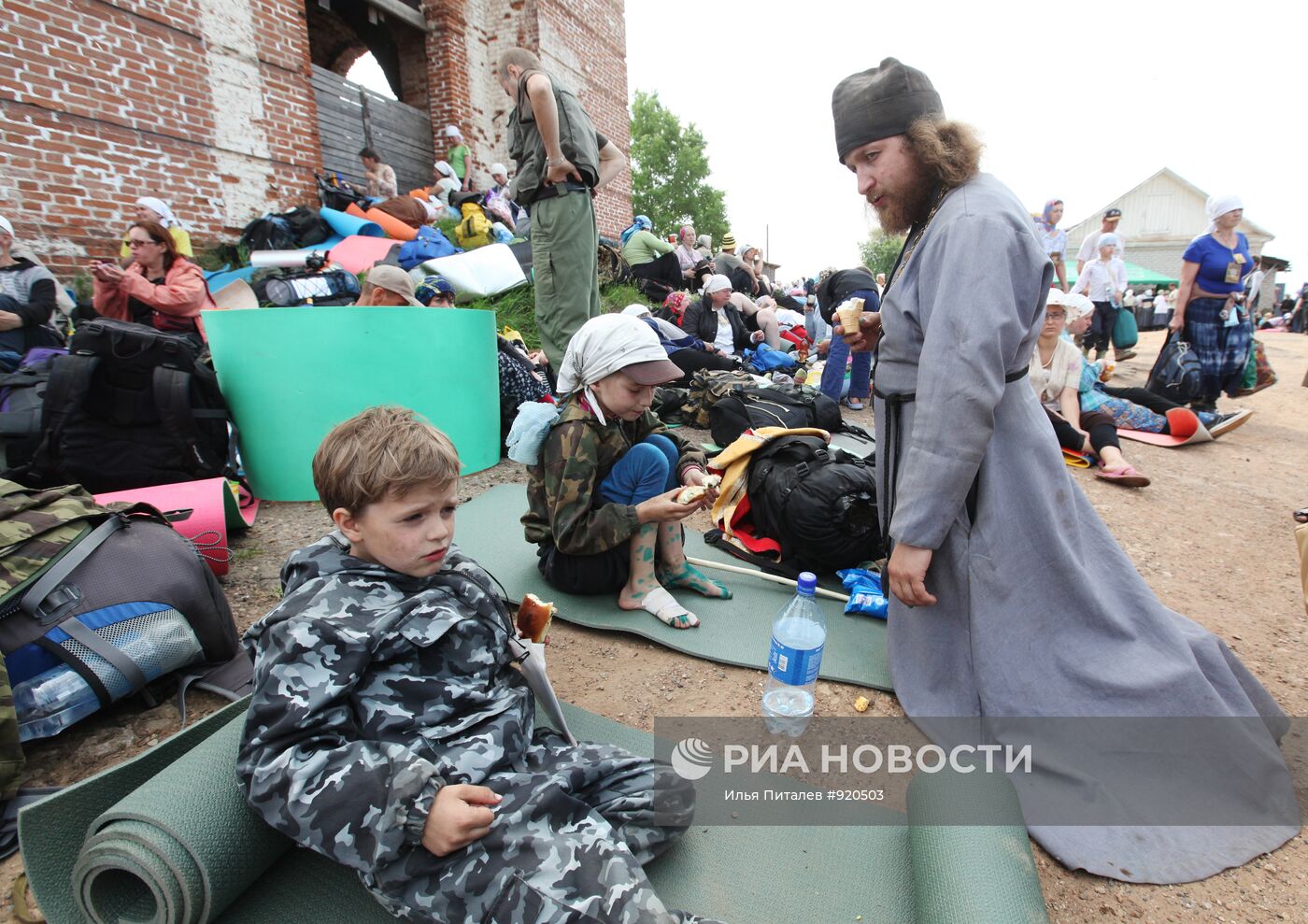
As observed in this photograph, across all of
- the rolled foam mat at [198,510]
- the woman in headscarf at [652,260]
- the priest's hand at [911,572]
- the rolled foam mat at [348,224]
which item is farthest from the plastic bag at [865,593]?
the woman in headscarf at [652,260]

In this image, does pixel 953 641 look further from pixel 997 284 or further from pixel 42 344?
pixel 42 344

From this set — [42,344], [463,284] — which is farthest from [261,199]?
[42,344]

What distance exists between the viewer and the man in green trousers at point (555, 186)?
4.08m

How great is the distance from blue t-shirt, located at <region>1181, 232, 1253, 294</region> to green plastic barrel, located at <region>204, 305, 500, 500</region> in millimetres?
6741

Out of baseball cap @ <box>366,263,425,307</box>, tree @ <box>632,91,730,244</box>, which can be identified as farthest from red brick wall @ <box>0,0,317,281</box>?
tree @ <box>632,91,730,244</box>

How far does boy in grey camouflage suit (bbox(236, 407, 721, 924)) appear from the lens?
1.16 m

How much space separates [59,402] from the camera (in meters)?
3.01

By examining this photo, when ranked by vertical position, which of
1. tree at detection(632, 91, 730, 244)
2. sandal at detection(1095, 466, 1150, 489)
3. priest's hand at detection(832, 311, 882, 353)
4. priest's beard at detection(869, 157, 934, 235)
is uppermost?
tree at detection(632, 91, 730, 244)

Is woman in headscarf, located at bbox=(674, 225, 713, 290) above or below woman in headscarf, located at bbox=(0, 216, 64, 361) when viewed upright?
above

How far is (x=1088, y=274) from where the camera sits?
28.1 ft

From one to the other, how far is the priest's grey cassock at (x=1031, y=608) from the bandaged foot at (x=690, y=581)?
3.29 ft

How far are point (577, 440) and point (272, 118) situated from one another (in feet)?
24.3

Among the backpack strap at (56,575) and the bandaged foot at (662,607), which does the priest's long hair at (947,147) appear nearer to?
the bandaged foot at (662,607)

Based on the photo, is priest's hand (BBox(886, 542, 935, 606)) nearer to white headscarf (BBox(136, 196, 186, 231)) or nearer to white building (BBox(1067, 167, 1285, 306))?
white headscarf (BBox(136, 196, 186, 231))
